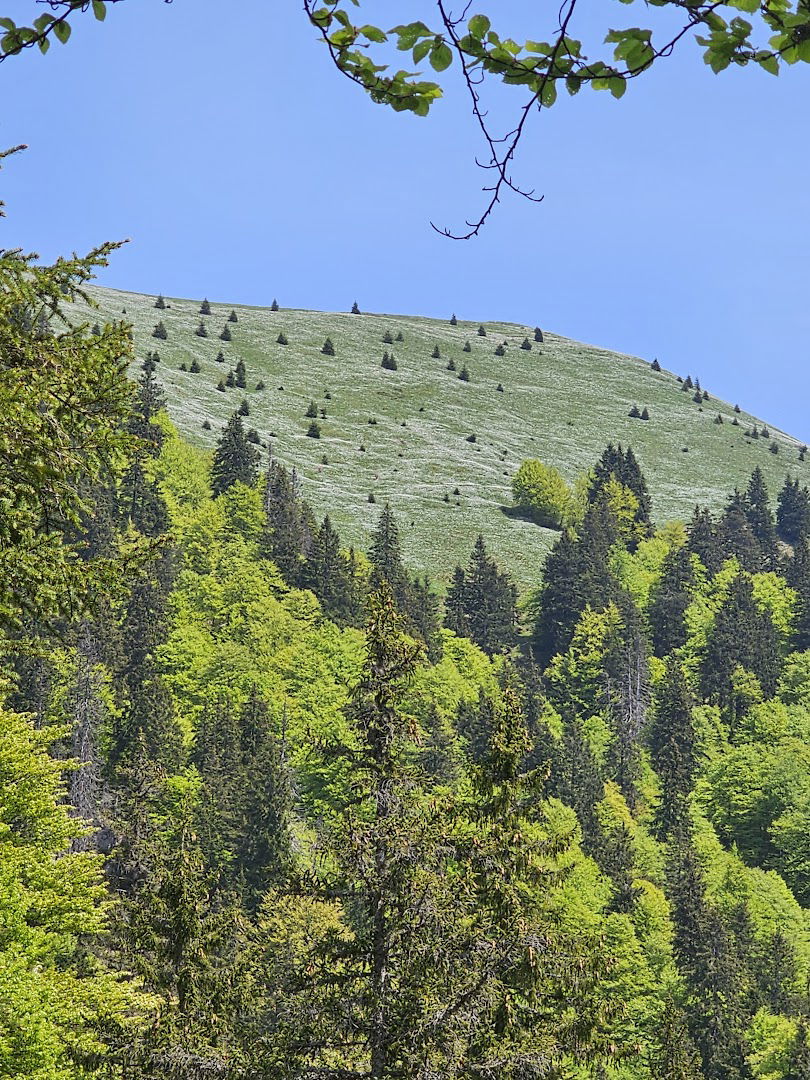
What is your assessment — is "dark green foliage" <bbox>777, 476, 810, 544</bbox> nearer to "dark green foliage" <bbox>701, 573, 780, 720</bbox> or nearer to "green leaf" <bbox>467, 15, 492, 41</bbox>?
"dark green foliage" <bbox>701, 573, 780, 720</bbox>

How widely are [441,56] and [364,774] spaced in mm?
16643

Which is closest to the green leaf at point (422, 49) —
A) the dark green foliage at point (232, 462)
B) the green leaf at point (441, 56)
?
the green leaf at point (441, 56)

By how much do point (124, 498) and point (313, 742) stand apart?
341ft

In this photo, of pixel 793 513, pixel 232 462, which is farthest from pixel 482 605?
pixel 793 513

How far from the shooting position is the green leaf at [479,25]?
10.7 ft

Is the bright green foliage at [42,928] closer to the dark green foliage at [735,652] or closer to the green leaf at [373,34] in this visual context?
the green leaf at [373,34]

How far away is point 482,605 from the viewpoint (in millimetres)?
127625

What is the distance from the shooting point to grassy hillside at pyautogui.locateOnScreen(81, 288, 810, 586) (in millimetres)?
146500

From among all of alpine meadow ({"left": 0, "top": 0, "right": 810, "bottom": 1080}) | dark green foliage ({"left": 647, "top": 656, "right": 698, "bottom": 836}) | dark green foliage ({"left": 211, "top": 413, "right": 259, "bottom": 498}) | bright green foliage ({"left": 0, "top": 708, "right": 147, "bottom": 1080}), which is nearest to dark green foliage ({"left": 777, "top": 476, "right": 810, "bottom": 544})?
alpine meadow ({"left": 0, "top": 0, "right": 810, "bottom": 1080})

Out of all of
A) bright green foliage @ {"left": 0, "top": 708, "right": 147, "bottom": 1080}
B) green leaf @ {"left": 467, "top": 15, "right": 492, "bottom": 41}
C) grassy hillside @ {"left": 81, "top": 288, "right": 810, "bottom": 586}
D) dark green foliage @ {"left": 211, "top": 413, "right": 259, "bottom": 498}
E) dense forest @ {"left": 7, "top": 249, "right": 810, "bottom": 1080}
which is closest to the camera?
green leaf @ {"left": 467, "top": 15, "right": 492, "bottom": 41}

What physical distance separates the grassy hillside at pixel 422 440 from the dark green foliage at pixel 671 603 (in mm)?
15522

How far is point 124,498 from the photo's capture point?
118938 mm

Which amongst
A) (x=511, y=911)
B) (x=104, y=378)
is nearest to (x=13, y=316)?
(x=104, y=378)

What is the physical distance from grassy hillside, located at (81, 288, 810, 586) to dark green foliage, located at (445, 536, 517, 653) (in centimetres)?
613
